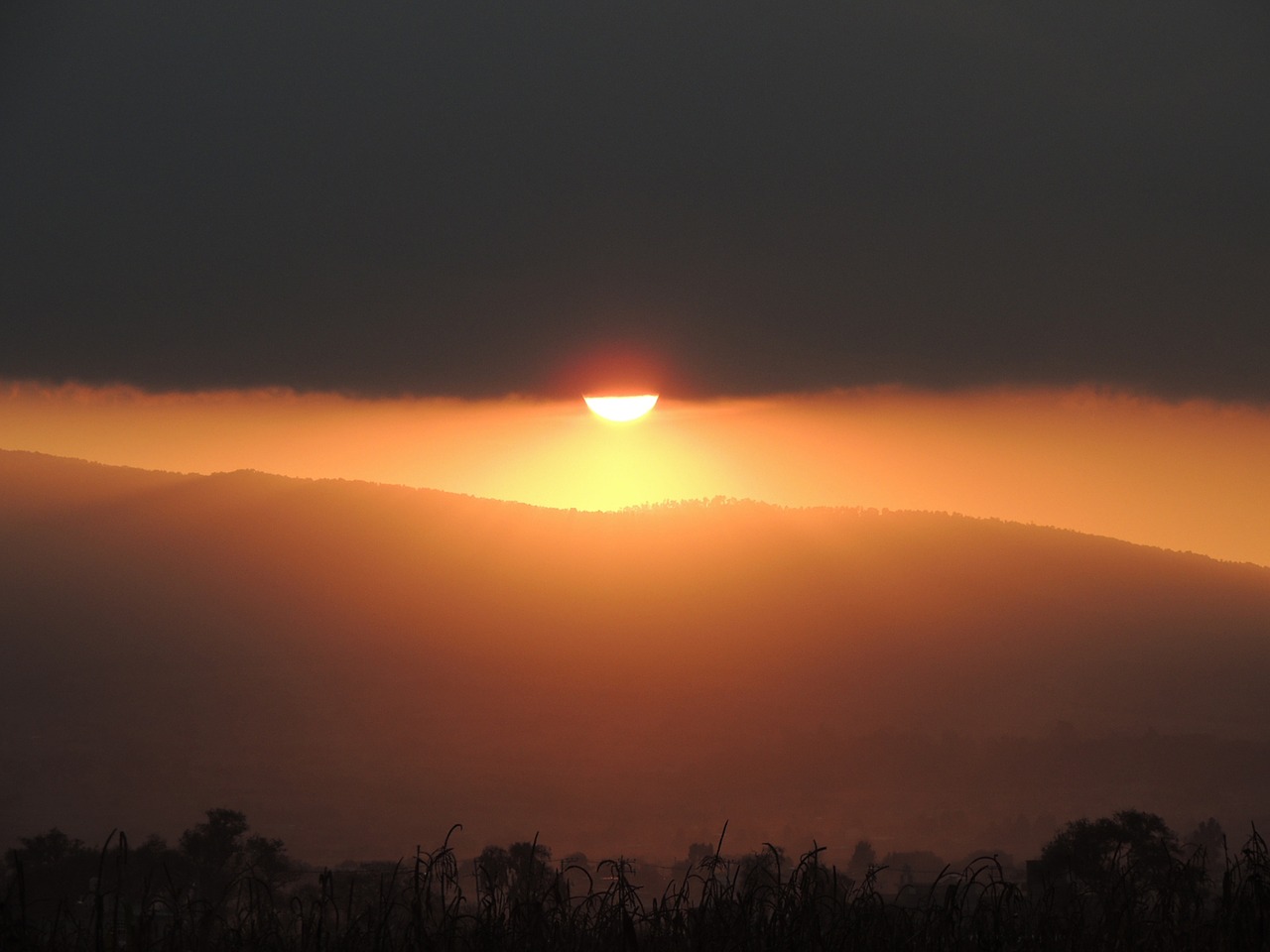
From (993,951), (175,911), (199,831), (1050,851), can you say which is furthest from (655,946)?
(199,831)

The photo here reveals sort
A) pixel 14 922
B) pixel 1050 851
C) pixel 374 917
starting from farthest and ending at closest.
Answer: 1. pixel 1050 851
2. pixel 374 917
3. pixel 14 922

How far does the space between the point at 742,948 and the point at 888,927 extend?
95 centimetres

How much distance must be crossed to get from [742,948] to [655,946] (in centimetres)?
62

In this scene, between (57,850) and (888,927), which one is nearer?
(888,927)

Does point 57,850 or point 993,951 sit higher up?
point 993,951

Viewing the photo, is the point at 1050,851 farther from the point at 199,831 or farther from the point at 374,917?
the point at 199,831

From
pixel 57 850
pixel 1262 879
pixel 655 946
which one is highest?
pixel 1262 879

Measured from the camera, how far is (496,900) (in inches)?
243

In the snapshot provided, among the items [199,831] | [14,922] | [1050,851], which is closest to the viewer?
[14,922]

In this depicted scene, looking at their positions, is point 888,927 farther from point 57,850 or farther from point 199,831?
point 199,831

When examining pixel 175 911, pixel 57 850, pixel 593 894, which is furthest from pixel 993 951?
pixel 57 850

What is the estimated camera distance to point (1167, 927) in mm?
6227

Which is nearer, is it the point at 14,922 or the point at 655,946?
the point at 14,922

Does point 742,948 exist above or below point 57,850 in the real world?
above
